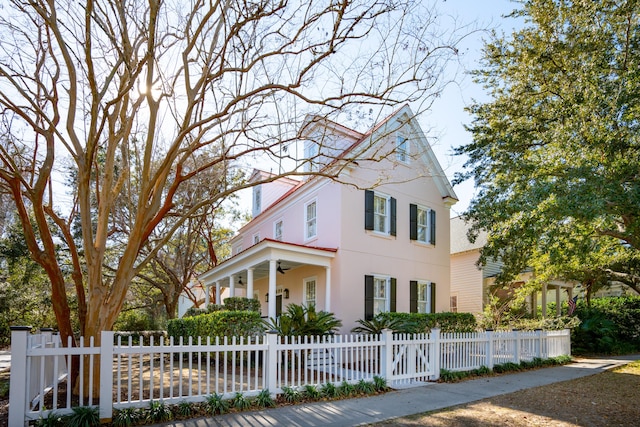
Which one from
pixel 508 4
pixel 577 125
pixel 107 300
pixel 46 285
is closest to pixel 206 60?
pixel 107 300

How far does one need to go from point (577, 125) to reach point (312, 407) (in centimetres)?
891

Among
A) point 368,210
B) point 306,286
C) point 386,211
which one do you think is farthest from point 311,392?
point 386,211

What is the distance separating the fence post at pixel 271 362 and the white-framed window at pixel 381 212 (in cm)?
785

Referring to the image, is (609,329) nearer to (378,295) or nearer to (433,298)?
(433,298)

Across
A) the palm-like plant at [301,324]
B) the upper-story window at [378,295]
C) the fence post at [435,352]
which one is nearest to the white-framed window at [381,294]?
the upper-story window at [378,295]

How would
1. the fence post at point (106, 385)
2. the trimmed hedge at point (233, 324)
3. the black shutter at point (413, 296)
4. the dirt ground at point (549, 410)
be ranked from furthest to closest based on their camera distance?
the black shutter at point (413, 296)
the trimmed hedge at point (233, 324)
the dirt ground at point (549, 410)
the fence post at point (106, 385)

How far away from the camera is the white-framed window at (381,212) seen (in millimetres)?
14945

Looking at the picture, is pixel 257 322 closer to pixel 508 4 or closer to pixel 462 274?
pixel 508 4

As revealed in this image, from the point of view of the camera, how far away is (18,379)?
5570mm

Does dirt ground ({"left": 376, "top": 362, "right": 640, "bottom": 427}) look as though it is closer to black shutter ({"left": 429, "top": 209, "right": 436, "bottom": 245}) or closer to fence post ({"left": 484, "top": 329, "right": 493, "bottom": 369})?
fence post ({"left": 484, "top": 329, "right": 493, "bottom": 369})

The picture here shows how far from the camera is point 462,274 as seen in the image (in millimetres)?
23250

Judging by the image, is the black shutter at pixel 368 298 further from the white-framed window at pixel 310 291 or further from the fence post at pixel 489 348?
the fence post at pixel 489 348

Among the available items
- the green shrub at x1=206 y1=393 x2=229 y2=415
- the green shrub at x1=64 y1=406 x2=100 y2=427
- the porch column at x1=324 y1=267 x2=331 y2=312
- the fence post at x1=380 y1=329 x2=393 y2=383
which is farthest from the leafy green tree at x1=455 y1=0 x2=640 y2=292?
the green shrub at x1=64 y1=406 x2=100 y2=427

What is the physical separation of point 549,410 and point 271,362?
4.52 metres
